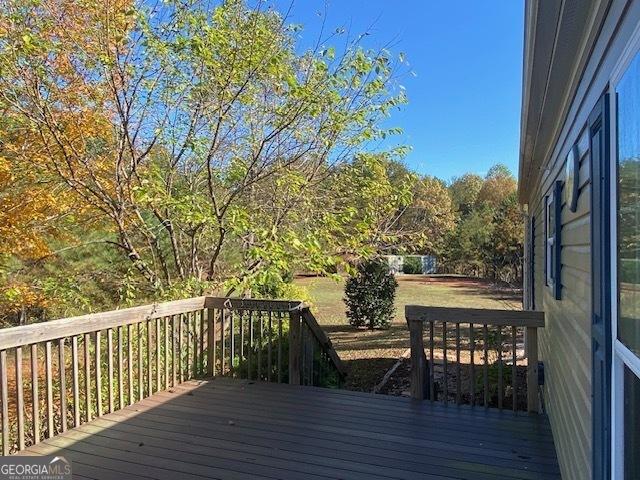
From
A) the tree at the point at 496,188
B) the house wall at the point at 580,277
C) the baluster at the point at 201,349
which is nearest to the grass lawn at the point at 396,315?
the baluster at the point at 201,349

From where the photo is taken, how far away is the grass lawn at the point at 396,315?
7719 mm

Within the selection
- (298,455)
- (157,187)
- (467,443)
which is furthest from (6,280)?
(467,443)

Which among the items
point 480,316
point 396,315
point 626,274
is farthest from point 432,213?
point 626,274

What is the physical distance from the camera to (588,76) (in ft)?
6.40

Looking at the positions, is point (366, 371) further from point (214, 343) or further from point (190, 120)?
point (190, 120)

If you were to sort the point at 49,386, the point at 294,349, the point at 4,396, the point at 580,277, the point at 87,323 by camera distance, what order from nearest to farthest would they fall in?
1. the point at 580,277
2. the point at 4,396
3. the point at 49,386
4. the point at 87,323
5. the point at 294,349

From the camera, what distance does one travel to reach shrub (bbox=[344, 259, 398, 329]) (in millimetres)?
10859

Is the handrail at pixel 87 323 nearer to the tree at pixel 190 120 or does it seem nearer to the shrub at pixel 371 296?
the tree at pixel 190 120

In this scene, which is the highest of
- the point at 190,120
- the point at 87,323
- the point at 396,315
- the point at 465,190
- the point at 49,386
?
the point at 465,190

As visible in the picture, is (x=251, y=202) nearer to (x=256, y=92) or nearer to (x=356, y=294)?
(x=256, y=92)

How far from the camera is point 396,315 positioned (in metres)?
12.8

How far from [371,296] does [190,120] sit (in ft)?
22.7

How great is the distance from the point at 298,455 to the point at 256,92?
3583mm

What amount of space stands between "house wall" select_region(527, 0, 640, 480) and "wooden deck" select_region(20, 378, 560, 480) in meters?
0.43
